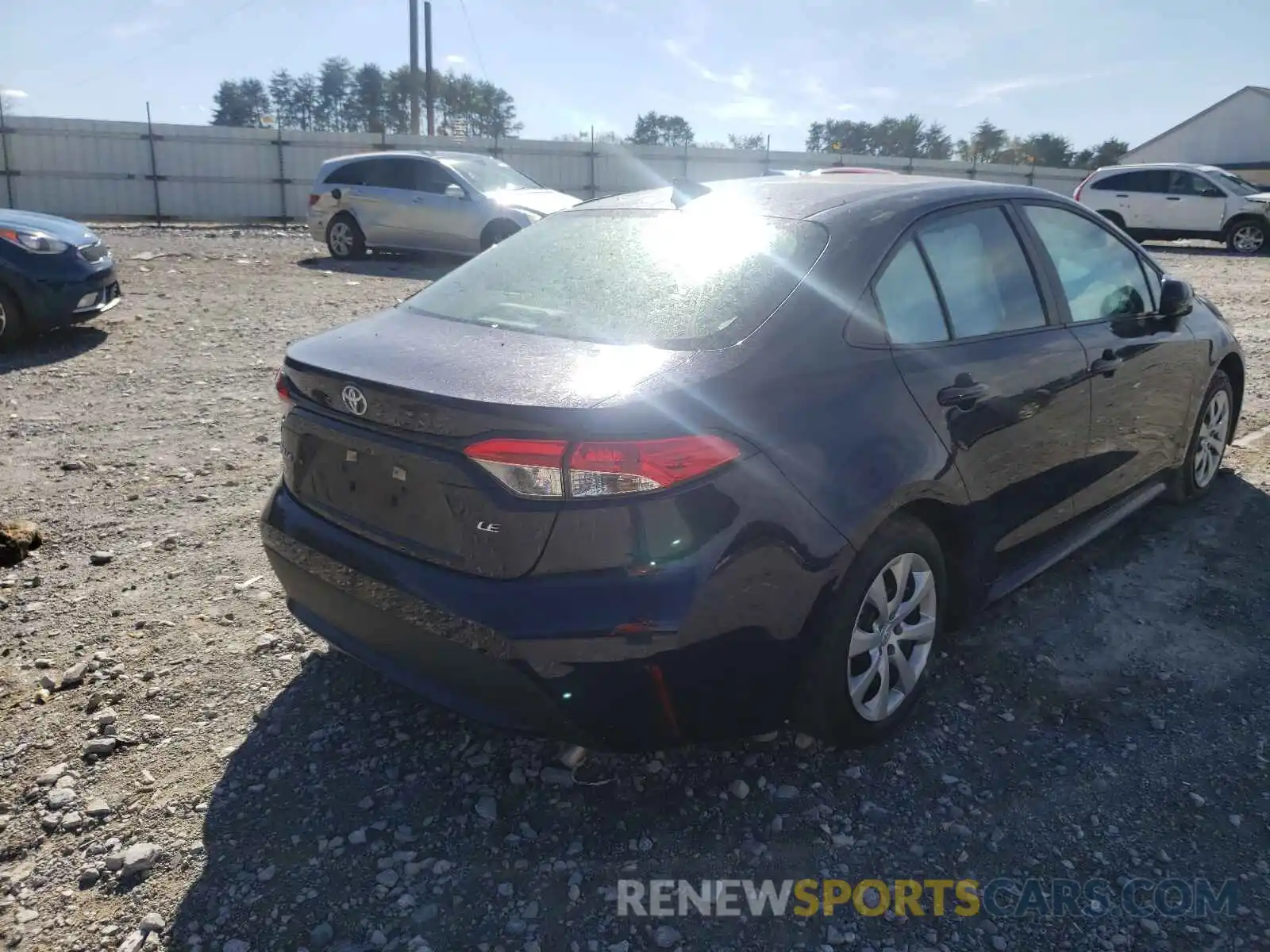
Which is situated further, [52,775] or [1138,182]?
[1138,182]

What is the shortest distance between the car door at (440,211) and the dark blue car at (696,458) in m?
10.1

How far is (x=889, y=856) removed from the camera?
2.47 m

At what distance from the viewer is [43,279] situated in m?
7.55

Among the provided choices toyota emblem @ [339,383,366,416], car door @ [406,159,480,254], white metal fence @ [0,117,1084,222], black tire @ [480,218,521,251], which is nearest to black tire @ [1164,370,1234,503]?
toyota emblem @ [339,383,366,416]

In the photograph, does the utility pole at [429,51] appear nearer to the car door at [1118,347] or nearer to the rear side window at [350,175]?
the rear side window at [350,175]

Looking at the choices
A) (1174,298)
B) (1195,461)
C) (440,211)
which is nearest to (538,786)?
(1174,298)

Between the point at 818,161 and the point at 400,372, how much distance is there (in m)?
26.9

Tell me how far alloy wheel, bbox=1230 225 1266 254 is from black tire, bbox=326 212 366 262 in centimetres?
1656

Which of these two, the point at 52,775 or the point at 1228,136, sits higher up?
the point at 1228,136

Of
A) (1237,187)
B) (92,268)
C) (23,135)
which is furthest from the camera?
(23,135)

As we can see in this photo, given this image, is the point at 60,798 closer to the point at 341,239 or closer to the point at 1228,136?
the point at 341,239

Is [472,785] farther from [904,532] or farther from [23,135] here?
[23,135]

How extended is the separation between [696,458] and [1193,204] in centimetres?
2078

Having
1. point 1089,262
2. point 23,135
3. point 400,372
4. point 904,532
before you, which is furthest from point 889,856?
point 23,135
